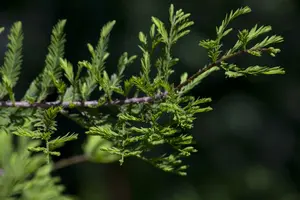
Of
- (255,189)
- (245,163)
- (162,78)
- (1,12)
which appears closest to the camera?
(162,78)

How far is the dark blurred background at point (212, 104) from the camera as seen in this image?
314 centimetres

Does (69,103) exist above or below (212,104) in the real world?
below

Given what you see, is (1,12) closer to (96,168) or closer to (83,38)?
(83,38)

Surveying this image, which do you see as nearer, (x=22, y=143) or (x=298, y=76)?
(x=22, y=143)

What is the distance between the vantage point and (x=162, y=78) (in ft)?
1.55

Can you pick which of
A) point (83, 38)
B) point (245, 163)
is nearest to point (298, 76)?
Result: point (245, 163)

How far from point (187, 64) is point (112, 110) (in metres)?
2.76

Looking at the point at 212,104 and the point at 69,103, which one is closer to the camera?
the point at 69,103

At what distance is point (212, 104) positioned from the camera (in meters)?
3.49

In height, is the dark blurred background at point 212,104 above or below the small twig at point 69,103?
above

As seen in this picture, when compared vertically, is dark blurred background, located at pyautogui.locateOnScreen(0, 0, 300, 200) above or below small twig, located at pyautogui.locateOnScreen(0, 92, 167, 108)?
above

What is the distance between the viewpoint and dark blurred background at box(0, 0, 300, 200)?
123 inches

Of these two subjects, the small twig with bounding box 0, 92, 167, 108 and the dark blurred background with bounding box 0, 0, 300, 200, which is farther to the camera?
the dark blurred background with bounding box 0, 0, 300, 200

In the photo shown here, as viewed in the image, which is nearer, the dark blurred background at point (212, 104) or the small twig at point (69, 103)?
the small twig at point (69, 103)
